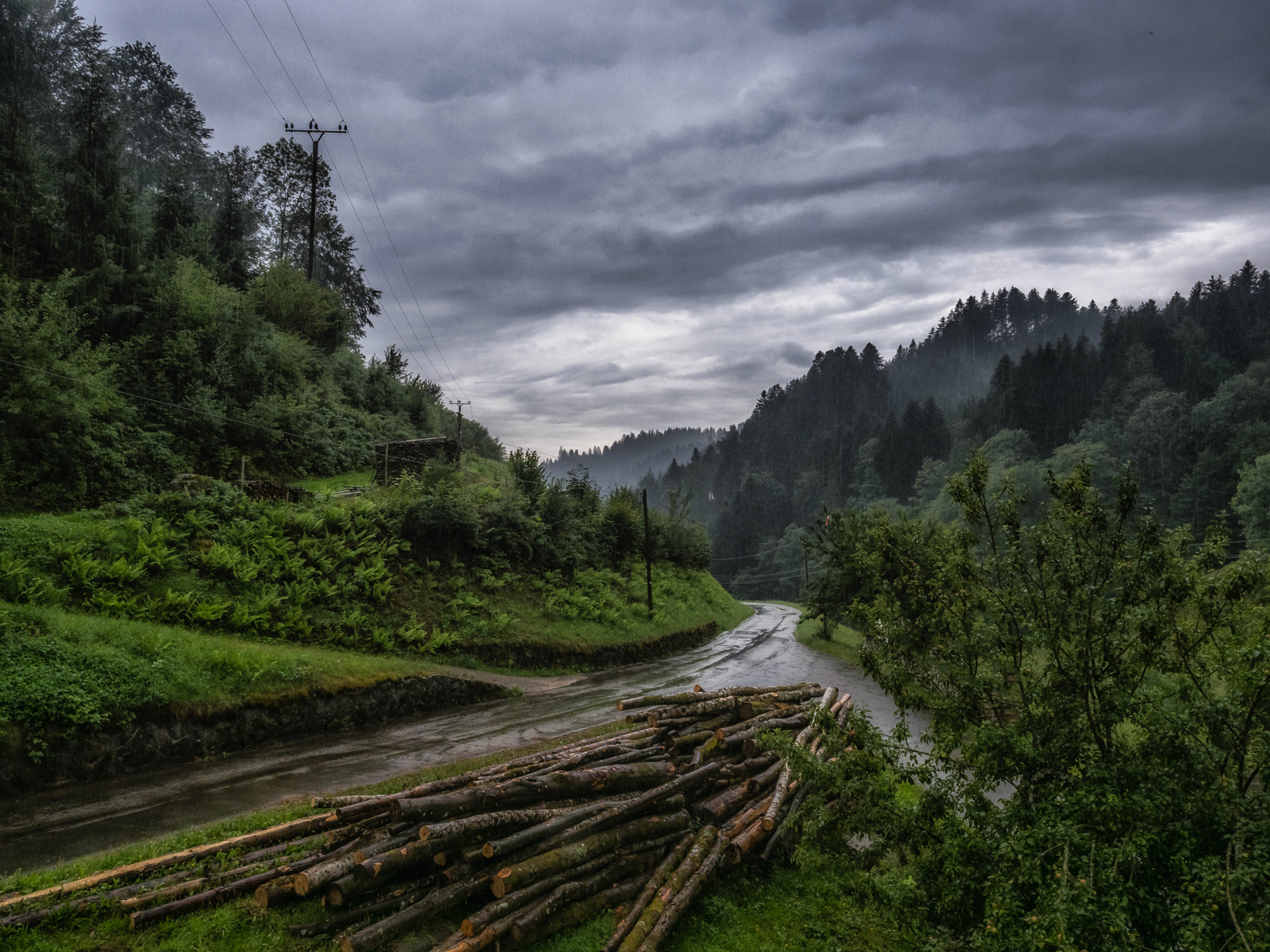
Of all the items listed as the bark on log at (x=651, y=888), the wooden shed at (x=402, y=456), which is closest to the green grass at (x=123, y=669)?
the bark on log at (x=651, y=888)

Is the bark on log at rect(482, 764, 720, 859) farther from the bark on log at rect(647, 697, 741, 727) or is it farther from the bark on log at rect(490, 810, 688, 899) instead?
the bark on log at rect(647, 697, 741, 727)

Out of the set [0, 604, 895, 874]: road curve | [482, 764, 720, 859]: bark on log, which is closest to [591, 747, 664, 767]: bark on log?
[482, 764, 720, 859]: bark on log

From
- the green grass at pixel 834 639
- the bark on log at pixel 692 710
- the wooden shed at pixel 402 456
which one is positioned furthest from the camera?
the green grass at pixel 834 639

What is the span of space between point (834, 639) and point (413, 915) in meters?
36.5

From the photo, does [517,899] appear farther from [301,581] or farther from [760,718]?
[301,581]

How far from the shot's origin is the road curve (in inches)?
368

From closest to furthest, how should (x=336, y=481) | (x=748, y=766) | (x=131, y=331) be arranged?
(x=748, y=766), (x=131, y=331), (x=336, y=481)

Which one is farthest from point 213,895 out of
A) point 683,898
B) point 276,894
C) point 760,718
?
point 760,718

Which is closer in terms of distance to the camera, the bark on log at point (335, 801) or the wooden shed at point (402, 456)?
the bark on log at point (335, 801)

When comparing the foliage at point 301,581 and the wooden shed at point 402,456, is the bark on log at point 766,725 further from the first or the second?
the wooden shed at point 402,456

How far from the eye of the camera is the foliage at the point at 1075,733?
464 cm

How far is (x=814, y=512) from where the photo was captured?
382ft

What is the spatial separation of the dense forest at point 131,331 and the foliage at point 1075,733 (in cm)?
2168

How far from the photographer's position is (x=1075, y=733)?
571 cm
